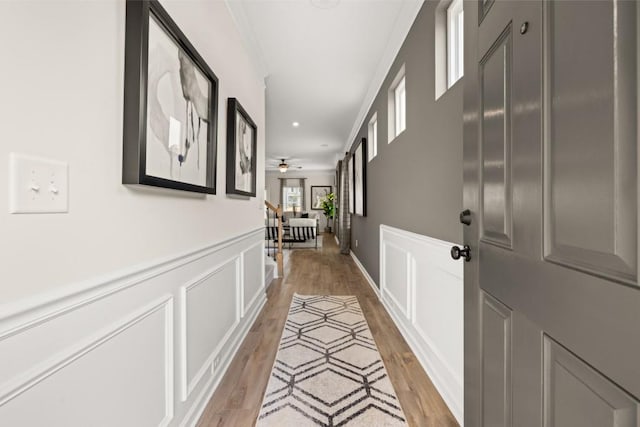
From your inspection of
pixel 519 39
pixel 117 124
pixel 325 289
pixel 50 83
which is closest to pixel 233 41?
pixel 117 124

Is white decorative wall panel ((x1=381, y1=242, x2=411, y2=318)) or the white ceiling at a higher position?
the white ceiling

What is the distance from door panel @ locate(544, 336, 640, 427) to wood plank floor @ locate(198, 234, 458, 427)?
3.41ft

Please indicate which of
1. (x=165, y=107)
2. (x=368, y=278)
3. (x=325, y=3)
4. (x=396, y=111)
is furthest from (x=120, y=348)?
(x=368, y=278)

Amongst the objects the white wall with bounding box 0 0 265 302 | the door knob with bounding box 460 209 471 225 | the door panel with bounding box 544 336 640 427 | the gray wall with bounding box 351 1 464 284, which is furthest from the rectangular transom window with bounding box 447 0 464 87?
the door panel with bounding box 544 336 640 427

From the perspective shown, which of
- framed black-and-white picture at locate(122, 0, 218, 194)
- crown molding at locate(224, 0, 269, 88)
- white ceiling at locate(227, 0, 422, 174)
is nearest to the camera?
framed black-and-white picture at locate(122, 0, 218, 194)

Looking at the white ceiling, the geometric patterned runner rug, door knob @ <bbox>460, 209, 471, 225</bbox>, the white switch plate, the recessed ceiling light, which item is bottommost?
the geometric patterned runner rug

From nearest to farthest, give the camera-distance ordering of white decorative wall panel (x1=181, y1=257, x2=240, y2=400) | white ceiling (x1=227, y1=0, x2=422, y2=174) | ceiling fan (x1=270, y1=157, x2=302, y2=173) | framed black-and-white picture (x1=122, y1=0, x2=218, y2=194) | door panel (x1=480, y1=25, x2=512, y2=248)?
door panel (x1=480, y1=25, x2=512, y2=248), framed black-and-white picture (x1=122, y1=0, x2=218, y2=194), white decorative wall panel (x1=181, y1=257, x2=240, y2=400), white ceiling (x1=227, y1=0, x2=422, y2=174), ceiling fan (x1=270, y1=157, x2=302, y2=173)

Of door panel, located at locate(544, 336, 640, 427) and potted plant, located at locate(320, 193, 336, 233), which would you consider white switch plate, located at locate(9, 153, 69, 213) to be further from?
potted plant, located at locate(320, 193, 336, 233)

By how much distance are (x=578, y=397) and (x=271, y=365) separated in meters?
1.76

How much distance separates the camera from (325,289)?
385 cm

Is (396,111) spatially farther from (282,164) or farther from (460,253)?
(282,164)

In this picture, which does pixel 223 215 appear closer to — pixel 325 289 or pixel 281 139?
pixel 325 289

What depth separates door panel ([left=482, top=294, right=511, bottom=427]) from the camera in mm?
775

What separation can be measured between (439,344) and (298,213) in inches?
382
